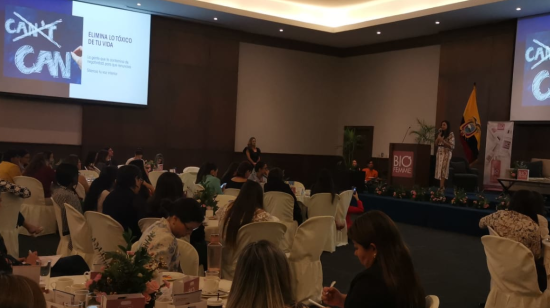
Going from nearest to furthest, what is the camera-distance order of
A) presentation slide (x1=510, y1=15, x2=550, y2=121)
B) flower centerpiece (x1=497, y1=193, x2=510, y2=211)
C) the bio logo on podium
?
flower centerpiece (x1=497, y1=193, x2=510, y2=211)
presentation slide (x1=510, y1=15, x2=550, y2=121)
the bio logo on podium

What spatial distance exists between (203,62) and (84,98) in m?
3.42

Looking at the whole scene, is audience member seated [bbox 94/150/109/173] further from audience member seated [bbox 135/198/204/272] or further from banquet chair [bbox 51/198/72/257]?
audience member seated [bbox 135/198/204/272]

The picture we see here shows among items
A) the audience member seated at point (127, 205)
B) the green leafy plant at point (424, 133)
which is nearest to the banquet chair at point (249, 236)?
the audience member seated at point (127, 205)

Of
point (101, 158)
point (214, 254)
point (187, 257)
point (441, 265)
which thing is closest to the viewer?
point (187, 257)

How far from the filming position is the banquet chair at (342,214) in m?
7.52

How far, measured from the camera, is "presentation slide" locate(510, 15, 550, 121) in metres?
11.3

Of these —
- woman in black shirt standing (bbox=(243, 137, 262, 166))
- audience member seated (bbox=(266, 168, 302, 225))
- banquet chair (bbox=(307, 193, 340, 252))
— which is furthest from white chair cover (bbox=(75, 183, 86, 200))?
woman in black shirt standing (bbox=(243, 137, 262, 166))

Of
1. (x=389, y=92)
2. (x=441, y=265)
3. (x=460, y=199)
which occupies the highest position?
(x=389, y=92)

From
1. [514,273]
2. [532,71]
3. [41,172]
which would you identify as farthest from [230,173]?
[532,71]

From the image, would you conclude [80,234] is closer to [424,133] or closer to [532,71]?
[532,71]

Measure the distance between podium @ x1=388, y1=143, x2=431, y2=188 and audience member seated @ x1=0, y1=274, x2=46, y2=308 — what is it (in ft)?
35.2

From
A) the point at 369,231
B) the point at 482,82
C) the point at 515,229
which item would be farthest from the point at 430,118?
the point at 369,231

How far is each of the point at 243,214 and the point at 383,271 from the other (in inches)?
87.1

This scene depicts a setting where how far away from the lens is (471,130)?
12125mm
